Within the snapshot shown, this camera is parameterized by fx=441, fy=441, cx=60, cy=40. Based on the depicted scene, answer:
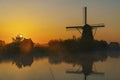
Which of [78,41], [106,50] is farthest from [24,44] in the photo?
[106,50]

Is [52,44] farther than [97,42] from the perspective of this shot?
Yes

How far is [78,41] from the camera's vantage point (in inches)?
2509

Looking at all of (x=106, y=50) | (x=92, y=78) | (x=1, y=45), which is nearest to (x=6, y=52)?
(x=1, y=45)

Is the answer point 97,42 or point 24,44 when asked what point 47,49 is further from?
point 97,42

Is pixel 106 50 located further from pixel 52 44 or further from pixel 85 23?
pixel 85 23

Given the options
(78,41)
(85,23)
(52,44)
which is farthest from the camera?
(52,44)

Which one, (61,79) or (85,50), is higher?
(61,79)

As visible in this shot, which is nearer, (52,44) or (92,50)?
(92,50)

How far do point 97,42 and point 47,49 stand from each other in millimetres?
9342

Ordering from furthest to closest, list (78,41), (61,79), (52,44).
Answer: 1. (52,44)
2. (78,41)
3. (61,79)

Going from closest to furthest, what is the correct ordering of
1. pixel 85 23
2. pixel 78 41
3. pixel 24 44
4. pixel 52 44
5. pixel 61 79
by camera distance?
pixel 61 79 → pixel 85 23 → pixel 78 41 → pixel 24 44 → pixel 52 44

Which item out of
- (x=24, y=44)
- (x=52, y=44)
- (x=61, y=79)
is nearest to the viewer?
(x=61, y=79)

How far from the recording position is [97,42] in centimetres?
6650

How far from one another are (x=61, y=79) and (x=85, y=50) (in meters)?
40.4
